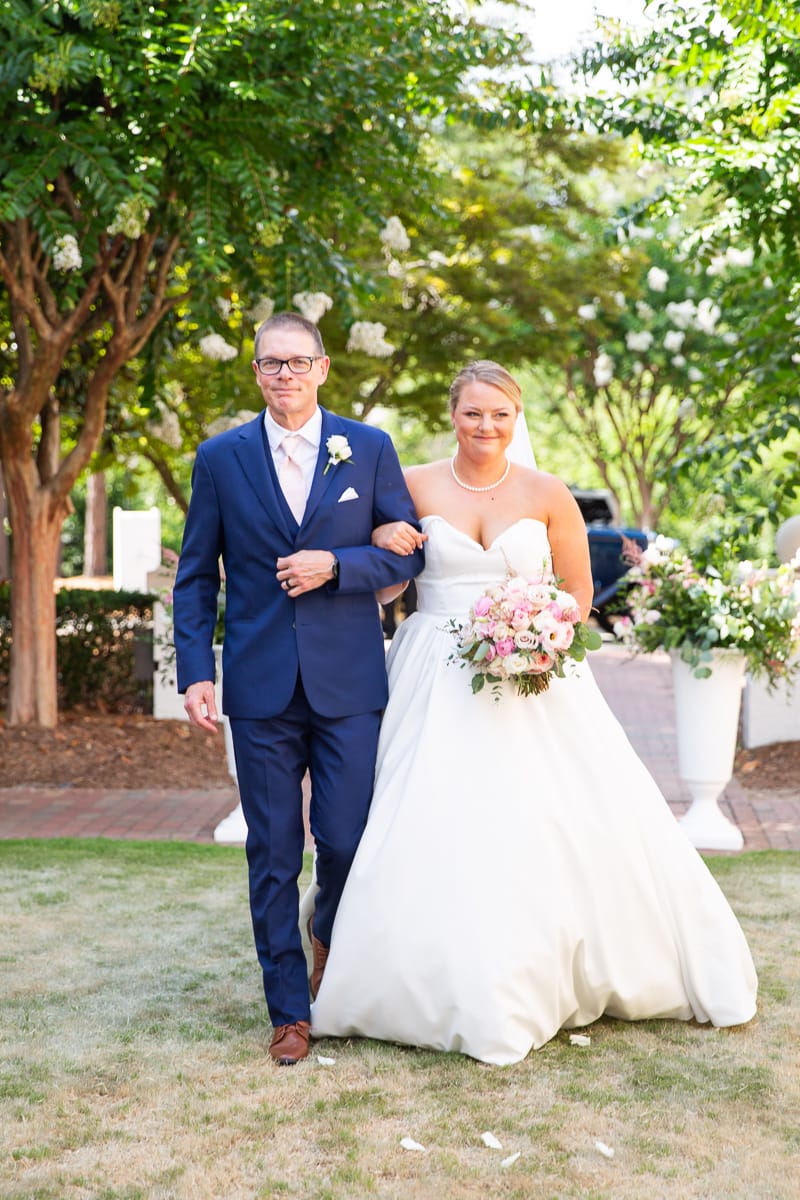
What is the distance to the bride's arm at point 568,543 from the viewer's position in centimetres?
442

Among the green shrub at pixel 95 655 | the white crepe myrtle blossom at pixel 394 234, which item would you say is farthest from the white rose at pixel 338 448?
the green shrub at pixel 95 655

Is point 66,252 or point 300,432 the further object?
point 66,252

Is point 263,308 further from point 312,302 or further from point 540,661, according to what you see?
point 540,661

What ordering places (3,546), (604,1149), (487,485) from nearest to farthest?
(604,1149)
(487,485)
(3,546)

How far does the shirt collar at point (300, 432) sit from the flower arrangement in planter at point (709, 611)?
3.19 meters

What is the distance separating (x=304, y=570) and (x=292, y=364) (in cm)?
61

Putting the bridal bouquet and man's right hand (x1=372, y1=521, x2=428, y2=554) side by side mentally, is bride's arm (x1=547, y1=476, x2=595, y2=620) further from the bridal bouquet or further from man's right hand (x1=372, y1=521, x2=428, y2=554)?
man's right hand (x1=372, y1=521, x2=428, y2=554)

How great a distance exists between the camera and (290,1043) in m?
3.97

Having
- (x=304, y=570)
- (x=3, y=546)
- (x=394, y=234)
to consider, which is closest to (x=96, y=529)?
(x=3, y=546)

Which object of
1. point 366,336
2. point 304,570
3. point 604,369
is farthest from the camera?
point 604,369

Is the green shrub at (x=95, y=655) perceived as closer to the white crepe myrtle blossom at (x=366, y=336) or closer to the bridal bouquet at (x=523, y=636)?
the white crepe myrtle blossom at (x=366, y=336)

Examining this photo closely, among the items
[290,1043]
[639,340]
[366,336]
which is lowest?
[290,1043]

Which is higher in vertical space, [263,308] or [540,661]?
[263,308]

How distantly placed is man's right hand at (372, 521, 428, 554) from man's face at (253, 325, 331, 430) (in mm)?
406
